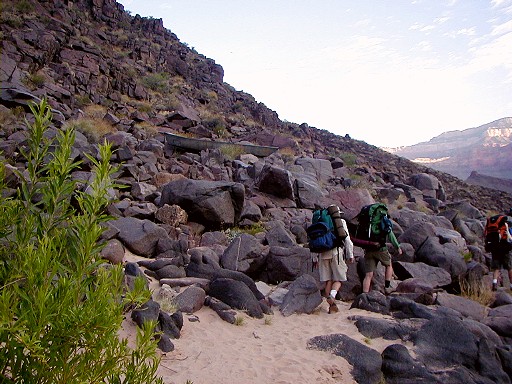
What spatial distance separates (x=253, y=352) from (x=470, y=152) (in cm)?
10949

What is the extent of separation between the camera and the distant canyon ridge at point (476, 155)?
1880 inches

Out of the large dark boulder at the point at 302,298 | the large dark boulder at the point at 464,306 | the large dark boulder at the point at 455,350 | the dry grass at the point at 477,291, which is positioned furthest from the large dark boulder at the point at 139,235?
the dry grass at the point at 477,291

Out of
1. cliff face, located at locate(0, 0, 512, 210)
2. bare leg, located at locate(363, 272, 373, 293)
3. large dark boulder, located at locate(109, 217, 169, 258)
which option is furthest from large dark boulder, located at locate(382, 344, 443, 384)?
cliff face, located at locate(0, 0, 512, 210)

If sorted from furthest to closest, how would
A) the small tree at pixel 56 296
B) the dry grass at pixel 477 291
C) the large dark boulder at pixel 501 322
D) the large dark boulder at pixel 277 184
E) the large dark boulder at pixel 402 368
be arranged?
the large dark boulder at pixel 277 184
the dry grass at pixel 477 291
the large dark boulder at pixel 501 322
the large dark boulder at pixel 402 368
the small tree at pixel 56 296

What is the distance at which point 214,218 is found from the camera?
950 cm

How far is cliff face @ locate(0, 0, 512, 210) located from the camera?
1847cm

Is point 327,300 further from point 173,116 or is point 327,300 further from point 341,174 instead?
point 173,116

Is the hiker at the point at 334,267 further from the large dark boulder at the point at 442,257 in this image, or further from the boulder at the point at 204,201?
the large dark boulder at the point at 442,257

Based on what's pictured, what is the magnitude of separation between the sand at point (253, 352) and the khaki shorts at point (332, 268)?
0.87m

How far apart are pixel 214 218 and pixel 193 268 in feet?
9.09

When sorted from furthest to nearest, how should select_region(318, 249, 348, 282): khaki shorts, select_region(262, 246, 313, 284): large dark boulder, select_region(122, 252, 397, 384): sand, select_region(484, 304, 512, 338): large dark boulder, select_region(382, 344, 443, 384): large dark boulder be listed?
select_region(262, 246, 313, 284): large dark boulder < select_region(318, 249, 348, 282): khaki shorts < select_region(484, 304, 512, 338): large dark boulder < select_region(382, 344, 443, 384): large dark boulder < select_region(122, 252, 397, 384): sand

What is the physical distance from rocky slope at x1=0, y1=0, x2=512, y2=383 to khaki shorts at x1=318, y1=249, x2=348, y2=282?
0.29 meters

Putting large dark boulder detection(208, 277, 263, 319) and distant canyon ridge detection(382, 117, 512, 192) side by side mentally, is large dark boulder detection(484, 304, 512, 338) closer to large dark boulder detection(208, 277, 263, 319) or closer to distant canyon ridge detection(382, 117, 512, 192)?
large dark boulder detection(208, 277, 263, 319)

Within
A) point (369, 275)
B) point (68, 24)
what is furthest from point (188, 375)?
point (68, 24)
